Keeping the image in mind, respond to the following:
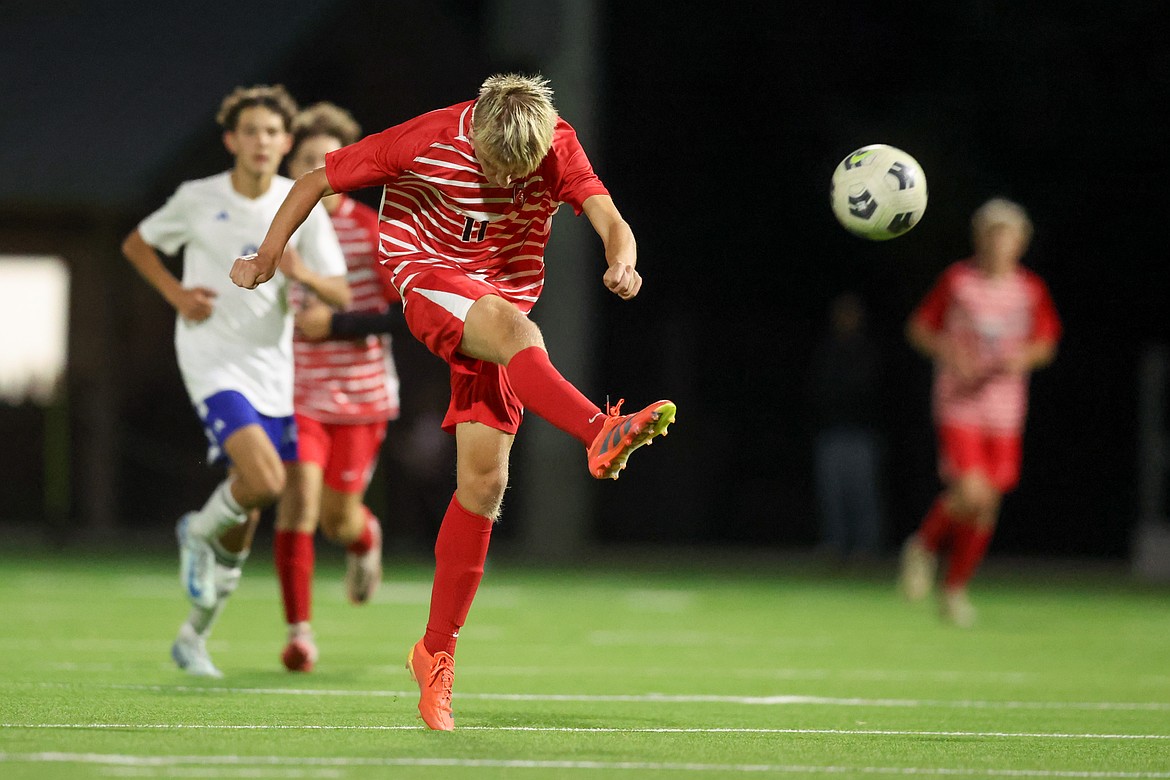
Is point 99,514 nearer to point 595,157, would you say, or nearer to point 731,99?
point 595,157

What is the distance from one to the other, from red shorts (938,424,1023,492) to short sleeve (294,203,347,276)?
514 centimetres

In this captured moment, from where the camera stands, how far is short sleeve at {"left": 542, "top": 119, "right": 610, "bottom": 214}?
5961 mm

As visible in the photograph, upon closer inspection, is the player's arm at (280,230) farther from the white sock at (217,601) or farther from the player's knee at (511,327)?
the white sock at (217,601)

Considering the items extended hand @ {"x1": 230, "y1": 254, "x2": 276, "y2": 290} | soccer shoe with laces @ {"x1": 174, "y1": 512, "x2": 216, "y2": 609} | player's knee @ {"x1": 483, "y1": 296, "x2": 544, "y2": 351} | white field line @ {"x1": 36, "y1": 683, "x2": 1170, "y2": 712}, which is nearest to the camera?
player's knee @ {"x1": 483, "y1": 296, "x2": 544, "y2": 351}

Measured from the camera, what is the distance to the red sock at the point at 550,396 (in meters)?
5.50

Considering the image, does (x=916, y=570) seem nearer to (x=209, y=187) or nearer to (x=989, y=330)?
(x=989, y=330)

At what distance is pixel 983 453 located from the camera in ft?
38.8

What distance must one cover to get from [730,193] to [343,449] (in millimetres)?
13435

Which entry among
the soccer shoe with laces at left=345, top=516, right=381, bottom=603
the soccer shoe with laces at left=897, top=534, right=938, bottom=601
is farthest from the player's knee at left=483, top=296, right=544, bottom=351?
the soccer shoe with laces at left=897, top=534, right=938, bottom=601

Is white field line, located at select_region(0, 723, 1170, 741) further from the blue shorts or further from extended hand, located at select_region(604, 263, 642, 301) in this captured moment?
the blue shorts

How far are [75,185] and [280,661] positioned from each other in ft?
44.0

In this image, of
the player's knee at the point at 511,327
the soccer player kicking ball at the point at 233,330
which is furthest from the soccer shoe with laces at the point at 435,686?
the soccer player kicking ball at the point at 233,330

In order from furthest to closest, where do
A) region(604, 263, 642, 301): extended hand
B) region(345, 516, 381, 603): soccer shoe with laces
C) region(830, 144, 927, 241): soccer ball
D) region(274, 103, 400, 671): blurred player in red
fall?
1. region(345, 516, 381, 603): soccer shoe with laces
2. region(274, 103, 400, 671): blurred player in red
3. region(830, 144, 927, 241): soccer ball
4. region(604, 263, 642, 301): extended hand

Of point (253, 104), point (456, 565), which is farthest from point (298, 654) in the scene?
point (253, 104)
